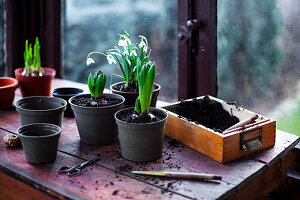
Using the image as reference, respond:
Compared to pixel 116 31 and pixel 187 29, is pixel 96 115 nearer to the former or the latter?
pixel 187 29

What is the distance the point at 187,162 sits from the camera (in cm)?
143

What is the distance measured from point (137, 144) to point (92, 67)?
1218 mm

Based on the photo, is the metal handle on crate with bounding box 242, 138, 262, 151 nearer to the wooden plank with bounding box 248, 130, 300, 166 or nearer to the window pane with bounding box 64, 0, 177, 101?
the wooden plank with bounding box 248, 130, 300, 166

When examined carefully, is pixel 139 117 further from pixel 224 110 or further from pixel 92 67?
pixel 92 67

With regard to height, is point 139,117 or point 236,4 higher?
point 236,4

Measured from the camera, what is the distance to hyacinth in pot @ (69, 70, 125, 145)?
5.01 feet

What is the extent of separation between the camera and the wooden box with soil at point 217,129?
1420mm

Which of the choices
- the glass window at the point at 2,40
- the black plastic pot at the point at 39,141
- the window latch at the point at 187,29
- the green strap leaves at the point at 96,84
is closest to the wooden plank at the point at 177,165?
the black plastic pot at the point at 39,141

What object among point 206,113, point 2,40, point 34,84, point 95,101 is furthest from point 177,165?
point 2,40

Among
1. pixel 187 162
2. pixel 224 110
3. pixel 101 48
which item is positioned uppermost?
pixel 101 48

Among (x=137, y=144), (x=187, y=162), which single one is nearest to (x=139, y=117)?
(x=137, y=144)

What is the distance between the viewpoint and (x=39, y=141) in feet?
4.48

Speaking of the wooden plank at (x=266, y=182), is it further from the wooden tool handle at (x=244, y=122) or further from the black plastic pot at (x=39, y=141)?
the black plastic pot at (x=39, y=141)

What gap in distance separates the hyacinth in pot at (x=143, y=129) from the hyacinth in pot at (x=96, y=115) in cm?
9
